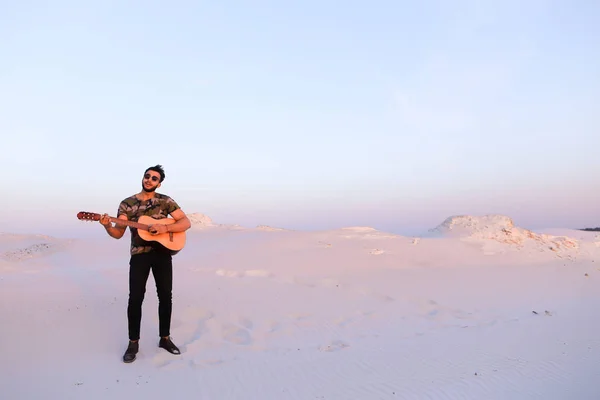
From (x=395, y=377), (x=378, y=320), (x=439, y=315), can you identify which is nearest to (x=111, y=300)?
(x=378, y=320)

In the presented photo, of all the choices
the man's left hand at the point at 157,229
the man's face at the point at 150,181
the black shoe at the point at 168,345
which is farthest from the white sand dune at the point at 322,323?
the man's face at the point at 150,181

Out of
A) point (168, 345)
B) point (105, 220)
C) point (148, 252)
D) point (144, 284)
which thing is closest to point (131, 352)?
point (168, 345)

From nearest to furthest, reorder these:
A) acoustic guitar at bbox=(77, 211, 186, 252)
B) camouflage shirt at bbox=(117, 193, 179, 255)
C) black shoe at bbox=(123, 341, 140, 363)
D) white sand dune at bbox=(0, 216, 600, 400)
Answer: white sand dune at bbox=(0, 216, 600, 400) → black shoe at bbox=(123, 341, 140, 363) → acoustic guitar at bbox=(77, 211, 186, 252) → camouflage shirt at bbox=(117, 193, 179, 255)

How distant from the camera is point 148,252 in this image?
5.29 meters

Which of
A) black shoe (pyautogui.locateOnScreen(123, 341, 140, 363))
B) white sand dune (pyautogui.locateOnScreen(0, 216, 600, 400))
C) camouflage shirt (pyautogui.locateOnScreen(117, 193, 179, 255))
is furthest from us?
camouflage shirt (pyautogui.locateOnScreen(117, 193, 179, 255))

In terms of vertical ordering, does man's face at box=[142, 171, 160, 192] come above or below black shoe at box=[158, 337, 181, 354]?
above

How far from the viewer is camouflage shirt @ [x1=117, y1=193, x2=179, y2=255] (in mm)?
5262

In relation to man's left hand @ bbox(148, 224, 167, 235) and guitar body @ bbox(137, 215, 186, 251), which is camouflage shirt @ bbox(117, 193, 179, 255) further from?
man's left hand @ bbox(148, 224, 167, 235)

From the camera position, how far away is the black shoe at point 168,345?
17.4ft

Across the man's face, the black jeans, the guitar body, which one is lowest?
the black jeans

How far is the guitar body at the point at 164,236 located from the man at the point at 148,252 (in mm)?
62

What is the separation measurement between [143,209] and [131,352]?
1.71 metres

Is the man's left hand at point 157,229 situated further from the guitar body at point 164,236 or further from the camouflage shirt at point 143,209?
the camouflage shirt at point 143,209

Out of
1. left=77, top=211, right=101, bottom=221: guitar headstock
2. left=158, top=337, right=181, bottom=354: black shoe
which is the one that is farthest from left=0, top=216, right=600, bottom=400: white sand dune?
left=77, top=211, right=101, bottom=221: guitar headstock
